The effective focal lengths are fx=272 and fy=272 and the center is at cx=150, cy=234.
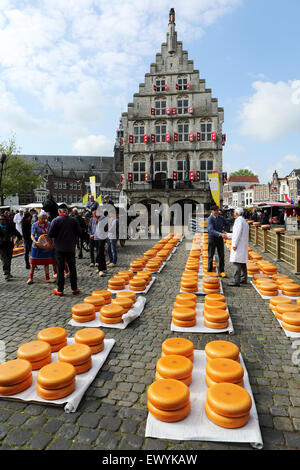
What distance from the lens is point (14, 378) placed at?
2787mm

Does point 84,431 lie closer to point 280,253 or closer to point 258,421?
point 258,421

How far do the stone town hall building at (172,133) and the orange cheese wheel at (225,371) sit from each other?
28771 mm

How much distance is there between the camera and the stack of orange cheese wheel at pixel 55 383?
2703 mm

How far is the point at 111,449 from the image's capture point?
2.21 m

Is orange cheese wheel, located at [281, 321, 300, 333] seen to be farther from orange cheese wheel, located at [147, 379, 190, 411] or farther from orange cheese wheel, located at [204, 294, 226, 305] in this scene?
orange cheese wheel, located at [147, 379, 190, 411]

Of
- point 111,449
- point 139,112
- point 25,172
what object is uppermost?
point 139,112

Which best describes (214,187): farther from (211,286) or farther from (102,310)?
(102,310)

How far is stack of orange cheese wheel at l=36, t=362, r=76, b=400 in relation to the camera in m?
2.70

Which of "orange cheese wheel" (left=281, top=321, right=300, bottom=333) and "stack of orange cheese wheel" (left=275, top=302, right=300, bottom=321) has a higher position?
"stack of orange cheese wheel" (left=275, top=302, right=300, bottom=321)

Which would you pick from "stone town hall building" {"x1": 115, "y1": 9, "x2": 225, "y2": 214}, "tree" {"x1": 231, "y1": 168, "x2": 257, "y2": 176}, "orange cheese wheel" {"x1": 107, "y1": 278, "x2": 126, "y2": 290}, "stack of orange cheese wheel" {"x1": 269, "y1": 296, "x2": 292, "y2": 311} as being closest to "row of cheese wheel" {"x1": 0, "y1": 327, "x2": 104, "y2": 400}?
"orange cheese wheel" {"x1": 107, "y1": 278, "x2": 126, "y2": 290}

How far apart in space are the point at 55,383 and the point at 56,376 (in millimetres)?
67

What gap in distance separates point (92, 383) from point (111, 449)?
0.92 m

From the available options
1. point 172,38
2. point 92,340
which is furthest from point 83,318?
point 172,38
